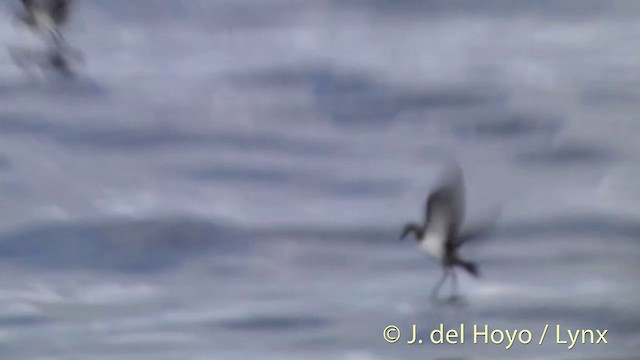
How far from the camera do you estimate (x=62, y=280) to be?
897mm

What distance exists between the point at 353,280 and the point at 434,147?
0.16 meters

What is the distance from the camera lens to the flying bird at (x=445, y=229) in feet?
3.00

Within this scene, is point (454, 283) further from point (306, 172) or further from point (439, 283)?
point (306, 172)

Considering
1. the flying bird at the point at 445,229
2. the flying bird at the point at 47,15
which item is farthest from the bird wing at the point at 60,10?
the flying bird at the point at 445,229

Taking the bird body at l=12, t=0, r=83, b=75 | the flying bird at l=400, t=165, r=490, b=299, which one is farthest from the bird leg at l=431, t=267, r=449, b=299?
the bird body at l=12, t=0, r=83, b=75

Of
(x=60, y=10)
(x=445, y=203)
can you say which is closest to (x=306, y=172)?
(x=445, y=203)

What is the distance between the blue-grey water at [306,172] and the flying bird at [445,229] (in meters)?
0.01

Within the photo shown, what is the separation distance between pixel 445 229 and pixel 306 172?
0.52 feet

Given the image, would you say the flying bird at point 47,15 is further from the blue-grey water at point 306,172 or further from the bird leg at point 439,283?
the bird leg at point 439,283

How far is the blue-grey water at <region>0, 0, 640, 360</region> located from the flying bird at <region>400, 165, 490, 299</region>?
0.01m

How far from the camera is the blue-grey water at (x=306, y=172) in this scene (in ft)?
2.94

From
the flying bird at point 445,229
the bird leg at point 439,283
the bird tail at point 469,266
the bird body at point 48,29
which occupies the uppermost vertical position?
the bird body at point 48,29

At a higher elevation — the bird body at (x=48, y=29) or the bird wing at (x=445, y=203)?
the bird body at (x=48, y=29)

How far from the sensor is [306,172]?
914 millimetres
